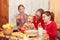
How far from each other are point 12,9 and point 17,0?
205 mm

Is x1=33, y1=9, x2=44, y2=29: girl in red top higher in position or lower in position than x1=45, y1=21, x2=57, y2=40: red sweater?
higher

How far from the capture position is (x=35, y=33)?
A: 2482 mm

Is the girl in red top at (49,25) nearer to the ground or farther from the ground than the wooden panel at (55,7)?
nearer to the ground

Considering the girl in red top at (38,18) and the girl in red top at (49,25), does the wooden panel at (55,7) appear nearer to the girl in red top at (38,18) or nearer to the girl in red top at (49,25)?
the girl in red top at (38,18)

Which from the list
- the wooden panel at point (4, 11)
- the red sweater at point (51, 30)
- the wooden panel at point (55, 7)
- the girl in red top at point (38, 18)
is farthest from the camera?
the wooden panel at point (55, 7)

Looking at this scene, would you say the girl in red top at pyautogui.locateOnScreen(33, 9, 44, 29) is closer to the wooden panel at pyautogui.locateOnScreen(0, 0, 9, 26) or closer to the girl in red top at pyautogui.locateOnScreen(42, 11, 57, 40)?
the girl in red top at pyautogui.locateOnScreen(42, 11, 57, 40)

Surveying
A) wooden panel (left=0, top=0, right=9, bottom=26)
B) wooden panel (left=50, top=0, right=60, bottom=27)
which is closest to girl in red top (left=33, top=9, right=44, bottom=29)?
wooden panel (left=0, top=0, right=9, bottom=26)

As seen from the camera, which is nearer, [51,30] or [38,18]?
[51,30]

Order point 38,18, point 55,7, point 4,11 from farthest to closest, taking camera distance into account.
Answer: point 55,7 < point 4,11 < point 38,18

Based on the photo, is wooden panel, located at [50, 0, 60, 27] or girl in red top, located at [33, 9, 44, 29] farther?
wooden panel, located at [50, 0, 60, 27]

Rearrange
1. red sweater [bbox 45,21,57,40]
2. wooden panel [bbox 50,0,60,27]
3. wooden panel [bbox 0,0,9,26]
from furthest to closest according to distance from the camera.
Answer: wooden panel [bbox 50,0,60,27], wooden panel [bbox 0,0,9,26], red sweater [bbox 45,21,57,40]

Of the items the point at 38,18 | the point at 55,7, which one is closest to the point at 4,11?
the point at 38,18

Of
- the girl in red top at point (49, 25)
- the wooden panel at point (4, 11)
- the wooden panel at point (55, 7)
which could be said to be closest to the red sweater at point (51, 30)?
the girl in red top at point (49, 25)

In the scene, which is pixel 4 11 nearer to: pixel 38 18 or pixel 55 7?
pixel 38 18
